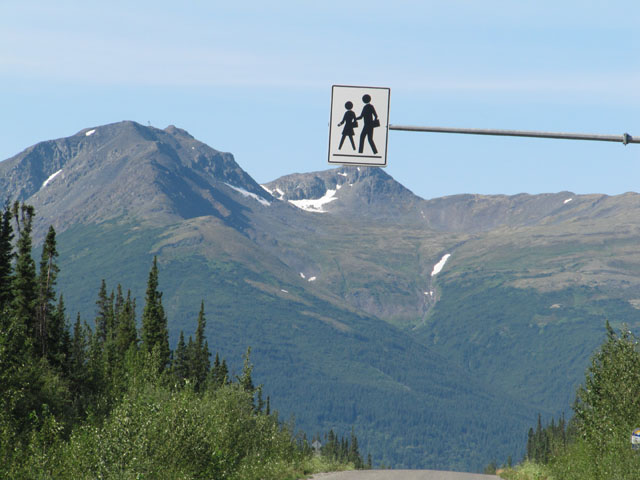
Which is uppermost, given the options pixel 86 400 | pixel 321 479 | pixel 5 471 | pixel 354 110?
pixel 354 110

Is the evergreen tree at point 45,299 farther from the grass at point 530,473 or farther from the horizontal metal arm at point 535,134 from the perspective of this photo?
the horizontal metal arm at point 535,134

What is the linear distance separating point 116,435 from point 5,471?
4.00 meters

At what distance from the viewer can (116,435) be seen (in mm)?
27844

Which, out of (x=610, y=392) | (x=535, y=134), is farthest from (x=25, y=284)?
(x=535, y=134)

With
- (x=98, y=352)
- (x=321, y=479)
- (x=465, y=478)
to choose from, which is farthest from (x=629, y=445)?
(x=98, y=352)

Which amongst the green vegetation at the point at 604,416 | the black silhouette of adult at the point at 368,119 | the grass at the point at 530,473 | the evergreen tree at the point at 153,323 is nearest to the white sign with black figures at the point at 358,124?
the black silhouette of adult at the point at 368,119

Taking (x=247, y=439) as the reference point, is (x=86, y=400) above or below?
below

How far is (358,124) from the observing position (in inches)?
787

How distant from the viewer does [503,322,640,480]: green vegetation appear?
34.1m

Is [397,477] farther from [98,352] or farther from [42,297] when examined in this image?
[98,352]

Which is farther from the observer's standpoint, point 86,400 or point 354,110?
point 86,400

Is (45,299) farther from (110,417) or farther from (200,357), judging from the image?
(200,357)

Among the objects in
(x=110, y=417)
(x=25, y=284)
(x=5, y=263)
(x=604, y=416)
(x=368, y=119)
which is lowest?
(x=110, y=417)

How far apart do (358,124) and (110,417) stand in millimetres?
39869
